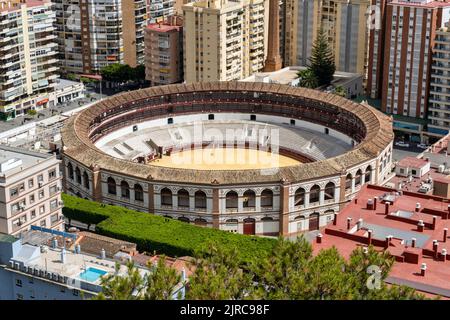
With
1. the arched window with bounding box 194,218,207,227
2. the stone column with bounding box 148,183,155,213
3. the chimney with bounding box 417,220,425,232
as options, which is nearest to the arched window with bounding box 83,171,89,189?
the stone column with bounding box 148,183,155,213

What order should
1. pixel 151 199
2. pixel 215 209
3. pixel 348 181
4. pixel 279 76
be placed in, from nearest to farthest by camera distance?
pixel 215 209
pixel 151 199
pixel 348 181
pixel 279 76

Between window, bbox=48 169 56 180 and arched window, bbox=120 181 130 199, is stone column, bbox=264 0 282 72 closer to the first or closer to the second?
arched window, bbox=120 181 130 199

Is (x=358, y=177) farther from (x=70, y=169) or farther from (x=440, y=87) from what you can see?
(x=440, y=87)

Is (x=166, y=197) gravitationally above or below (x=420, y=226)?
below

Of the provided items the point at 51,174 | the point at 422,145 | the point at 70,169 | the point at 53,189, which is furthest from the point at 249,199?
the point at 422,145

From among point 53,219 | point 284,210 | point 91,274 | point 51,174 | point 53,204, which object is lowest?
point 284,210

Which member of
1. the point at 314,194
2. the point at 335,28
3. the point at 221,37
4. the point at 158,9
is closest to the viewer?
the point at 314,194

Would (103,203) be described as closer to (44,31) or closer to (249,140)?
(249,140)
